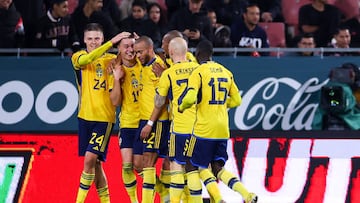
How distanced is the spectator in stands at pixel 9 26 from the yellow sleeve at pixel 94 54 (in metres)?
3.34

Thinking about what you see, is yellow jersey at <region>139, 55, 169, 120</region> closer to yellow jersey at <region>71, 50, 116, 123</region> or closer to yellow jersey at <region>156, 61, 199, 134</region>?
yellow jersey at <region>71, 50, 116, 123</region>

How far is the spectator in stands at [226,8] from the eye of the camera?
20.7m

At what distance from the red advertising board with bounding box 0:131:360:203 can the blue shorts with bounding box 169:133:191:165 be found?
1.60 meters

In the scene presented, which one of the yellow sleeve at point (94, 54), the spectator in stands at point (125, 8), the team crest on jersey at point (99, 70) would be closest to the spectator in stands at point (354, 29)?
the spectator in stands at point (125, 8)

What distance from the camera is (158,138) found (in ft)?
52.7

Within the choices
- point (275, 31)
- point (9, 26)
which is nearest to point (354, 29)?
point (275, 31)

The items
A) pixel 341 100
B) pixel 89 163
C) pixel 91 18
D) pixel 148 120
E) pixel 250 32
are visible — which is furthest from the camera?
pixel 250 32

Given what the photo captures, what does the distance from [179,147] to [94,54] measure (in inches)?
60.7

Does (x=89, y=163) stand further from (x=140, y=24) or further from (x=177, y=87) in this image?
(x=140, y=24)

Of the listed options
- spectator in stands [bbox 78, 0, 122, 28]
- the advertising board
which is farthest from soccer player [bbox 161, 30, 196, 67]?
spectator in stands [bbox 78, 0, 122, 28]

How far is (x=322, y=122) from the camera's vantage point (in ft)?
61.8

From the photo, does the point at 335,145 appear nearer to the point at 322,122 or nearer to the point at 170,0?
the point at 322,122

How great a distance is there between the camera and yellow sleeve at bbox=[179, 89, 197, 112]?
587 inches

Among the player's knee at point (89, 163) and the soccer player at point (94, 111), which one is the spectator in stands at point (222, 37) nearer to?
the soccer player at point (94, 111)
